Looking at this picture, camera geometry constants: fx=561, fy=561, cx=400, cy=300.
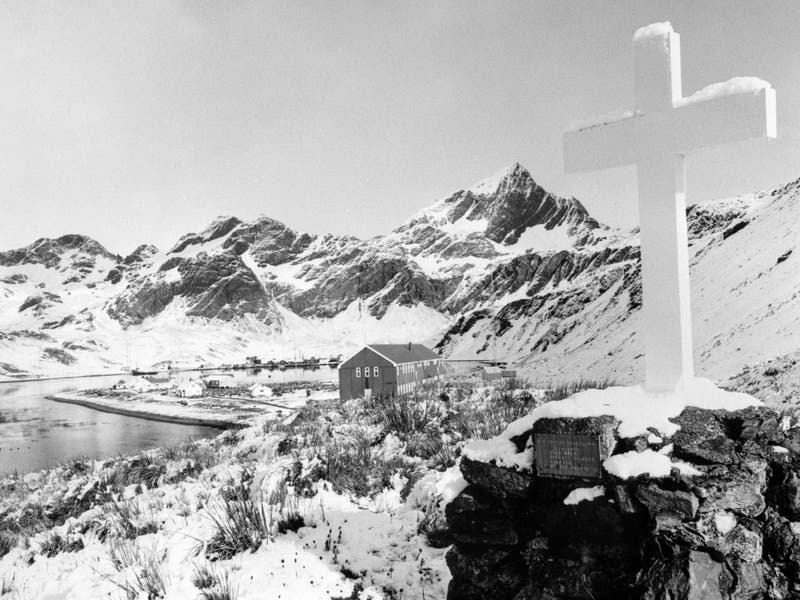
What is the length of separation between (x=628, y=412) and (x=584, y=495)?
2.81 ft

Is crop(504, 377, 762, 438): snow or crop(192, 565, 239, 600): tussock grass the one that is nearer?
crop(504, 377, 762, 438): snow

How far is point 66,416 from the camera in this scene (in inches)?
2247

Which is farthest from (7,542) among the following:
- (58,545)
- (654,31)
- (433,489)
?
(654,31)

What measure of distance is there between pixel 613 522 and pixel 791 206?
2898cm

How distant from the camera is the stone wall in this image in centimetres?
430

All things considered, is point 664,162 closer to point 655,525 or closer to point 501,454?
point 501,454

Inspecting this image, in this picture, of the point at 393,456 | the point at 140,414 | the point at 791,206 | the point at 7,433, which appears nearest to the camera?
the point at 393,456

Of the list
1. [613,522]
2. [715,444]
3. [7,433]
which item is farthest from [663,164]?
[7,433]

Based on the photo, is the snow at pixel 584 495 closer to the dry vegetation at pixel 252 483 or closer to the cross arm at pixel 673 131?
the dry vegetation at pixel 252 483

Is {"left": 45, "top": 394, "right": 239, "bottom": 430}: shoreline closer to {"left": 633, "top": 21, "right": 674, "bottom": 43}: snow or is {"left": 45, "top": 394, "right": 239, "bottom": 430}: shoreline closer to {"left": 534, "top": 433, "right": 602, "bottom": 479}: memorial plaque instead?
{"left": 534, "top": 433, "right": 602, "bottom": 479}: memorial plaque

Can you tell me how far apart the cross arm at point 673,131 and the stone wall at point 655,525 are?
2506mm

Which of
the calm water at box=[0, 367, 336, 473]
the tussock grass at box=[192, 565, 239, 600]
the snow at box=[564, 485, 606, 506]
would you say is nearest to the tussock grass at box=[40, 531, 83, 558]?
the tussock grass at box=[192, 565, 239, 600]

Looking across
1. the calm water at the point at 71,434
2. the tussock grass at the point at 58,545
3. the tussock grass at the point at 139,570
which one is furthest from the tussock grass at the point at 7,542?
the calm water at the point at 71,434

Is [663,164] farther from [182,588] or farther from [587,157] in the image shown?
[182,588]
